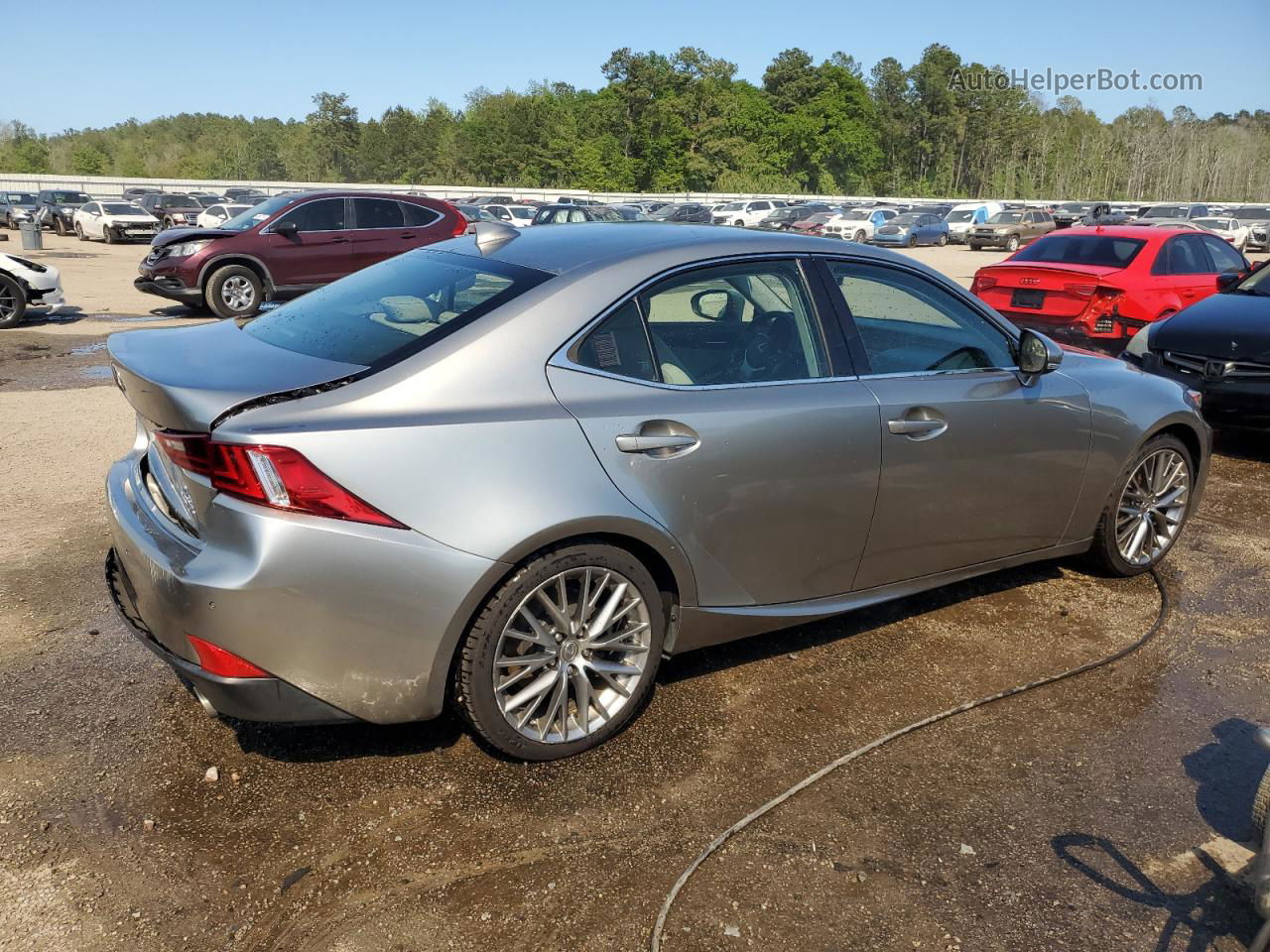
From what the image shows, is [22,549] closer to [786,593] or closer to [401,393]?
[401,393]

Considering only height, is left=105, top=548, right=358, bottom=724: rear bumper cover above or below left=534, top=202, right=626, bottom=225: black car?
below

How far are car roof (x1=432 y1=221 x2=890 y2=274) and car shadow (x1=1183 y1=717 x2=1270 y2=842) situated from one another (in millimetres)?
2137

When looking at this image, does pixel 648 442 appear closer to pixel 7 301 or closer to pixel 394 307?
pixel 394 307

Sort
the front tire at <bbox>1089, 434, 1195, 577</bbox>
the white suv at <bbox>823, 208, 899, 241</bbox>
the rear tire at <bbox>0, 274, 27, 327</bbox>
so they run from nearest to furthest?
the front tire at <bbox>1089, 434, 1195, 577</bbox> → the rear tire at <bbox>0, 274, 27, 327</bbox> → the white suv at <bbox>823, 208, 899, 241</bbox>

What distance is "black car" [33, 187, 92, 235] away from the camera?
126ft

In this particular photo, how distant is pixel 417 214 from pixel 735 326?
13.0m

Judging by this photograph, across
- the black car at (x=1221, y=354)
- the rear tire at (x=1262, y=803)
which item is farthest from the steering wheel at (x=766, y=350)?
the black car at (x=1221, y=354)

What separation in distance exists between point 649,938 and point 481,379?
1580 mm

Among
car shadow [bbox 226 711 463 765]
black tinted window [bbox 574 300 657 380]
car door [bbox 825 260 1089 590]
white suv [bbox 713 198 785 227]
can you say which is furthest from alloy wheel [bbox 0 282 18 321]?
white suv [bbox 713 198 785 227]

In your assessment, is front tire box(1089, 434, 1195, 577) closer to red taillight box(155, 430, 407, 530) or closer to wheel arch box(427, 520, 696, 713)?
wheel arch box(427, 520, 696, 713)

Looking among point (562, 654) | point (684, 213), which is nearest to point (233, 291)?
point (562, 654)

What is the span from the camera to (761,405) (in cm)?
344

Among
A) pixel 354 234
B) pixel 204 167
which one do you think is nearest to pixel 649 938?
pixel 354 234

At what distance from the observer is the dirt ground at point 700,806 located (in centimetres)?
256
